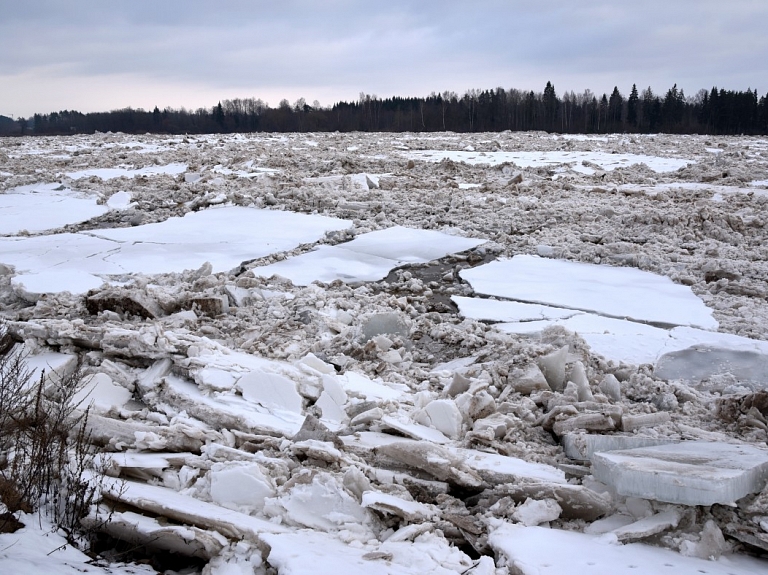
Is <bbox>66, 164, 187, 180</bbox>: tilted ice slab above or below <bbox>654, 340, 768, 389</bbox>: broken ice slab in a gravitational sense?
above

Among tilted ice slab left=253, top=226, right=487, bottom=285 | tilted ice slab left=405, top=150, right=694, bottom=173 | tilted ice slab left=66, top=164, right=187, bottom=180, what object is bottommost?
tilted ice slab left=253, top=226, right=487, bottom=285

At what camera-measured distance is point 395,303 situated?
19.0 feet

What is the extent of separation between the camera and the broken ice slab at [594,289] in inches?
219

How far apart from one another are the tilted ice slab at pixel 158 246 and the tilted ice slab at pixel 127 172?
18.3 ft

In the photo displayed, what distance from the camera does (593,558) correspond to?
7.68 ft

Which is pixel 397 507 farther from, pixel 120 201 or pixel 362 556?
pixel 120 201

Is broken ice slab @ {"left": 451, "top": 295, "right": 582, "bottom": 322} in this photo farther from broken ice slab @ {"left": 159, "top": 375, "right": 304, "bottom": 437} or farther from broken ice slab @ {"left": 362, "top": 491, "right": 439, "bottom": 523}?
broken ice slab @ {"left": 362, "top": 491, "right": 439, "bottom": 523}

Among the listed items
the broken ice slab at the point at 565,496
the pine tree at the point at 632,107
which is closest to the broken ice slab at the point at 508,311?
the broken ice slab at the point at 565,496

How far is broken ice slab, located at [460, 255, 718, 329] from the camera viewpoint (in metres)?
5.55

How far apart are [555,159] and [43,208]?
44.2ft

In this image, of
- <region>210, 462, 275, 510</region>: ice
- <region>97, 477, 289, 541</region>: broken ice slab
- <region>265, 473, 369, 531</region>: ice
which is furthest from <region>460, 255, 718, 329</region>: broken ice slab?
<region>97, 477, 289, 541</region>: broken ice slab

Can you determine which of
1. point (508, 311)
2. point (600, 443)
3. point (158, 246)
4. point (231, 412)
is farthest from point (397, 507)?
point (158, 246)

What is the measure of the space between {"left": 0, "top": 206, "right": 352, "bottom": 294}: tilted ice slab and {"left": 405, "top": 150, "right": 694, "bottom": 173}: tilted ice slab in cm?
867

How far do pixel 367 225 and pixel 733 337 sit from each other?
542 centimetres
